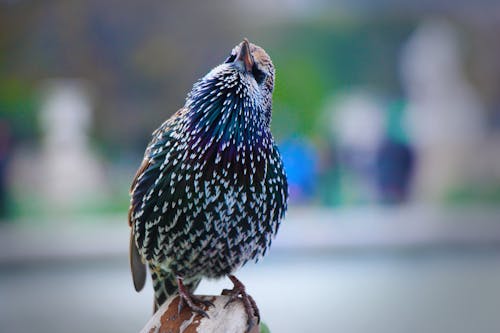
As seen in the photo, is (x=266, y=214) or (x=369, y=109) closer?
(x=266, y=214)

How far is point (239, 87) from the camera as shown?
217 centimetres

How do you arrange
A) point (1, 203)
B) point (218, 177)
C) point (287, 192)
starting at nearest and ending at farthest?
point (218, 177) < point (287, 192) < point (1, 203)

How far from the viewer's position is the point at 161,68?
9.40 metres

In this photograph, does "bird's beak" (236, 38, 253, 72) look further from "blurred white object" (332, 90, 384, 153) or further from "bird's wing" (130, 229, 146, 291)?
"blurred white object" (332, 90, 384, 153)

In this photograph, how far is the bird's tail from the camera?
2.44 m

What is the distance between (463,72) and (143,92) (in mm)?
4333

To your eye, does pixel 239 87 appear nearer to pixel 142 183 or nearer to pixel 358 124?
pixel 142 183

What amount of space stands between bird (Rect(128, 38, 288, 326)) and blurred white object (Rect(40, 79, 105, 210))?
688 cm

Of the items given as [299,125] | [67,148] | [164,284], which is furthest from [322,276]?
[164,284]

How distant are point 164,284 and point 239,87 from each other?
2.44 ft

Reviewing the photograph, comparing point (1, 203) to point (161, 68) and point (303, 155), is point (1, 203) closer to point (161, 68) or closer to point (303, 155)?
point (161, 68)

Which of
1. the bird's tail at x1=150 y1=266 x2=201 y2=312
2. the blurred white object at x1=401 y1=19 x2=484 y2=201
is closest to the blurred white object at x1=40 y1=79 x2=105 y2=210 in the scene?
the blurred white object at x1=401 y1=19 x2=484 y2=201

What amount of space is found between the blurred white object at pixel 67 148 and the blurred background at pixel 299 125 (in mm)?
17

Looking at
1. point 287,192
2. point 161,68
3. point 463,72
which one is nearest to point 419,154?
point 463,72
